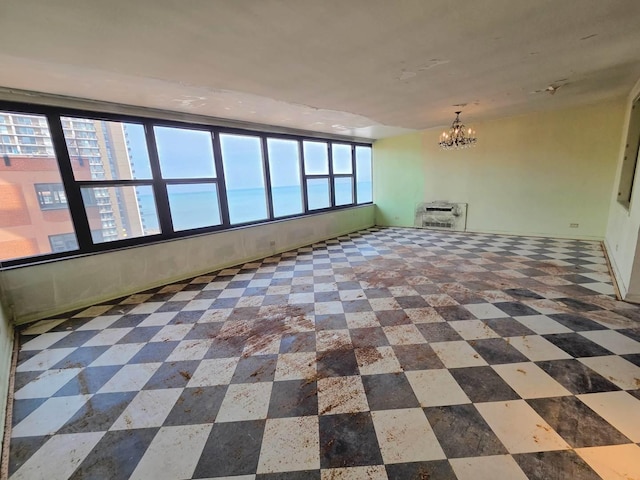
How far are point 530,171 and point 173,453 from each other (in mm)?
6868

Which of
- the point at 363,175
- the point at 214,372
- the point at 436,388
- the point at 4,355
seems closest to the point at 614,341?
the point at 436,388

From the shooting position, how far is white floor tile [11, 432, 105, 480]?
128cm

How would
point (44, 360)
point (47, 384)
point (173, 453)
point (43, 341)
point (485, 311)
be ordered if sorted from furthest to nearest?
point (485, 311) → point (43, 341) → point (44, 360) → point (47, 384) → point (173, 453)

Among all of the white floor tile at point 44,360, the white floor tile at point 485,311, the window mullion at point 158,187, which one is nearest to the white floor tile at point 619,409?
the white floor tile at point 485,311

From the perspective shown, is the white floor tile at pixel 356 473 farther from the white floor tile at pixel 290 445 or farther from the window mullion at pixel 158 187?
the window mullion at pixel 158 187

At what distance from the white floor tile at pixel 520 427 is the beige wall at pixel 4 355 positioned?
9.16 ft

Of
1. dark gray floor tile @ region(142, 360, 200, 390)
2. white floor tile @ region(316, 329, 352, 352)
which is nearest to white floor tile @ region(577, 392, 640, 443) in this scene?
white floor tile @ region(316, 329, 352, 352)

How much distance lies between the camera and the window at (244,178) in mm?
4391

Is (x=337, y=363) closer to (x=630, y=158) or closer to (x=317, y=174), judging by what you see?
(x=317, y=174)

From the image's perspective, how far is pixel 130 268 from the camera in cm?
343

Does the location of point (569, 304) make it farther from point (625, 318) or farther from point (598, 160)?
point (598, 160)

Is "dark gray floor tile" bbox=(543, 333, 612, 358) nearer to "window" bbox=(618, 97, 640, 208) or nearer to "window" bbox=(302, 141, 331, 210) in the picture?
"window" bbox=(618, 97, 640, 208)

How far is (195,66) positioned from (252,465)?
2968mm

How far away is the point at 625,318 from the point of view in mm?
2357
